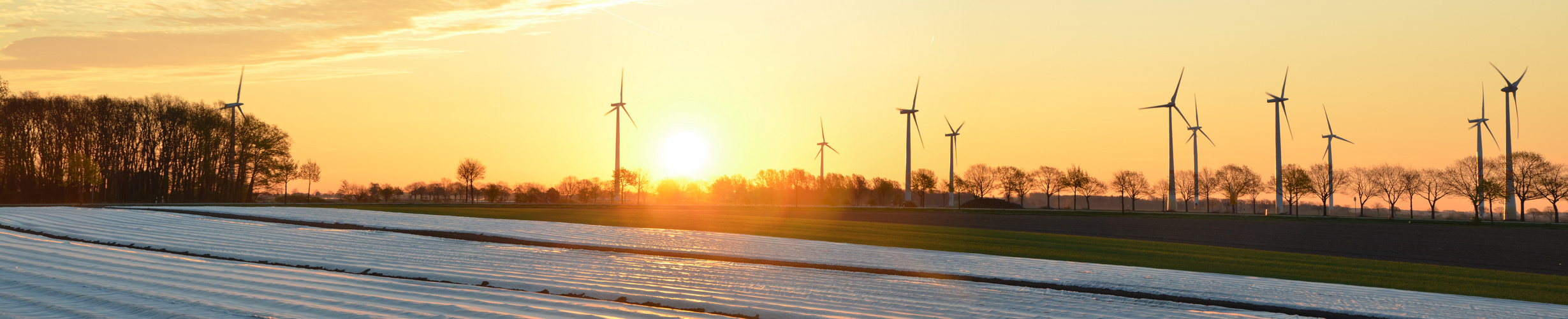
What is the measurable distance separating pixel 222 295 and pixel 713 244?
43.5 feet

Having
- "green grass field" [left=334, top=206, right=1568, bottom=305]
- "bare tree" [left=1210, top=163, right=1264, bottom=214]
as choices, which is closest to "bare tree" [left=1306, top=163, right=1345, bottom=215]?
"bare tree" [left=1210, top=163, right=1264, bottom=214]

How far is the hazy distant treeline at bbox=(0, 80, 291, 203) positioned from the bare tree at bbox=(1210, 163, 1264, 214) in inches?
5678

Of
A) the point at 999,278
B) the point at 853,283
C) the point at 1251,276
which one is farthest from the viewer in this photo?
the point at 1251,276

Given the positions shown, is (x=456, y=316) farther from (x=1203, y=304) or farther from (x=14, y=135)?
(x=14, y=135)

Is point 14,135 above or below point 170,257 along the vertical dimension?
above

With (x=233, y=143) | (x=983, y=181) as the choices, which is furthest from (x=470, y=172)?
(x=983, y=181)

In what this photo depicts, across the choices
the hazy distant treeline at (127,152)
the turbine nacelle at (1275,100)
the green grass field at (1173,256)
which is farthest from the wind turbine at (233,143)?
the turbine nacelle at (1275,100)

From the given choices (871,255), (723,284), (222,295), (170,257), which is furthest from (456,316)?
(871,255)

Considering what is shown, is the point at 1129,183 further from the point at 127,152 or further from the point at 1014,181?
the point at 127,152

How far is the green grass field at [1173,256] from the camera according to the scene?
15.8m

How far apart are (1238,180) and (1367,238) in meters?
109

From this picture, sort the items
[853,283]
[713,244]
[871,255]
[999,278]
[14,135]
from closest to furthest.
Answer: [853,283] < [999,278] < [871,255] < [713,244] < [14,135]

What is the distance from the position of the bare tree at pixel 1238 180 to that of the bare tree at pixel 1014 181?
33242mm

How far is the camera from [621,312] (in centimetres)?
733
